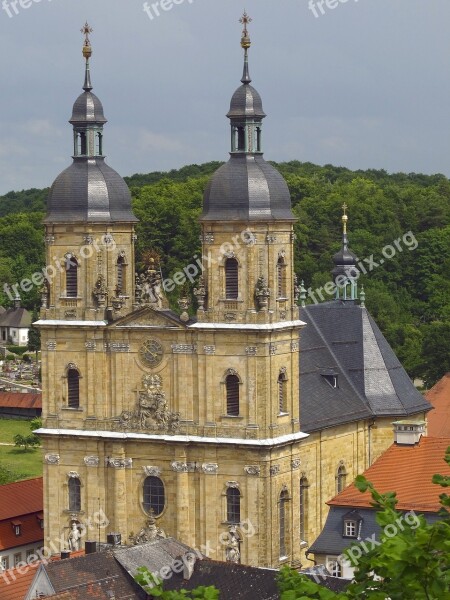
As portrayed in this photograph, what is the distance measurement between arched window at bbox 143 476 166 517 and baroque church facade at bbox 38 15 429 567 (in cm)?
7

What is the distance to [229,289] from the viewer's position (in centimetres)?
6344

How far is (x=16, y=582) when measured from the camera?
5634 cm

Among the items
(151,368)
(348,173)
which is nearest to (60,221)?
(151,368)

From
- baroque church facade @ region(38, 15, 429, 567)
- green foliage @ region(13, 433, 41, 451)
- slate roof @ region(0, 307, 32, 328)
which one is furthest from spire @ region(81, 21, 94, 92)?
slate roof @ region(0, 307, 32, 328)

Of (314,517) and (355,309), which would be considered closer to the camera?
(314,517)

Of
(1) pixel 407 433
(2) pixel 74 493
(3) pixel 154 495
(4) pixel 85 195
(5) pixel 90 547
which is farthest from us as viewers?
(2) pixel 74 493

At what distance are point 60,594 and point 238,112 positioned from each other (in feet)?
60.6

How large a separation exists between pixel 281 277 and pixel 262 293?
146 cm

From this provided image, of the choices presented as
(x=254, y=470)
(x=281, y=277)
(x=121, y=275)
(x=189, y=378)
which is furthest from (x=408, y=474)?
(x=121, y=275)

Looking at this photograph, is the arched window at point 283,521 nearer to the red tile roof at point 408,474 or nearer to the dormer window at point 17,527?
the red tile roof at point 408,474

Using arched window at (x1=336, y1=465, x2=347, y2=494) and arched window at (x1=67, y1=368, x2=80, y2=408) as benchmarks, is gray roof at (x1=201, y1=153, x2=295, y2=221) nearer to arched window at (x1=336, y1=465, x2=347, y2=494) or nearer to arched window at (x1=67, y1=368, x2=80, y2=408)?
arched window at (x1=67, y1=368, x2=80, y2=408)

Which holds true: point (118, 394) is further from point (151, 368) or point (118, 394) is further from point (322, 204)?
point (322, 204)

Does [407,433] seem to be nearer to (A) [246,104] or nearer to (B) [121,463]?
(B) [121,463]

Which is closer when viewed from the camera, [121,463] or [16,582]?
[16,582]
